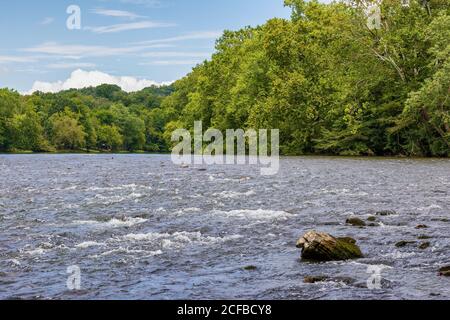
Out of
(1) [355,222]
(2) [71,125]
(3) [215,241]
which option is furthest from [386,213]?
(2) [71,125]

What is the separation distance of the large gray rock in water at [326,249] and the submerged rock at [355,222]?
414 centimetres

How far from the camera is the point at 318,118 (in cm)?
7381

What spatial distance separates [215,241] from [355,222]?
5.03 meters

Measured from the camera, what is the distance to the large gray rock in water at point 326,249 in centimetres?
1389

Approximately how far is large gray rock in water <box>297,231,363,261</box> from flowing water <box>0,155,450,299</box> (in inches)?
14.1

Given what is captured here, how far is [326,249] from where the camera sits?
14.0m

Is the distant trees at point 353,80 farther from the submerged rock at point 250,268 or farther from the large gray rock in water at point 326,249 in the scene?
the submerged rock at point 250,268

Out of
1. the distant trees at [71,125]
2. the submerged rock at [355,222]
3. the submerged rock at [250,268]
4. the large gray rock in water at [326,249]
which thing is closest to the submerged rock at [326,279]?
the submerged rock at [250,268]

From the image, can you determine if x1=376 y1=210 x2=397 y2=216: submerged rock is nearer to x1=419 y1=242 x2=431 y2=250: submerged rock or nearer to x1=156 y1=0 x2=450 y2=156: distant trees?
x1=419 y1=242 x2=431 y2=250: submerged rock

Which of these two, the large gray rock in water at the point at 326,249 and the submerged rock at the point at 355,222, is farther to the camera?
the submerged rock at the point at 355,222

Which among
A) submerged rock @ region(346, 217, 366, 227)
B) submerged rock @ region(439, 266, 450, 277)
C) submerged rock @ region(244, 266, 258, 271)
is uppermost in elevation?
submerged rock @ region(346, 217, 366, 227)

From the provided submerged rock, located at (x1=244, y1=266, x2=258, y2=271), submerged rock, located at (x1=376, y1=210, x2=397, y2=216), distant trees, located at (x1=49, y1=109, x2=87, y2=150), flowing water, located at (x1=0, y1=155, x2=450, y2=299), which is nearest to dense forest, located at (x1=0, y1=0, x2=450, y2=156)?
flowing water, located at (x1=0, y1=155, x2=450, y2=299)

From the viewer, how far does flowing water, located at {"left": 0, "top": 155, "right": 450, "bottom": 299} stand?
456 inches

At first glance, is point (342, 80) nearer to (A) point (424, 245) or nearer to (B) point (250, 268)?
(A) point (424, 245)
